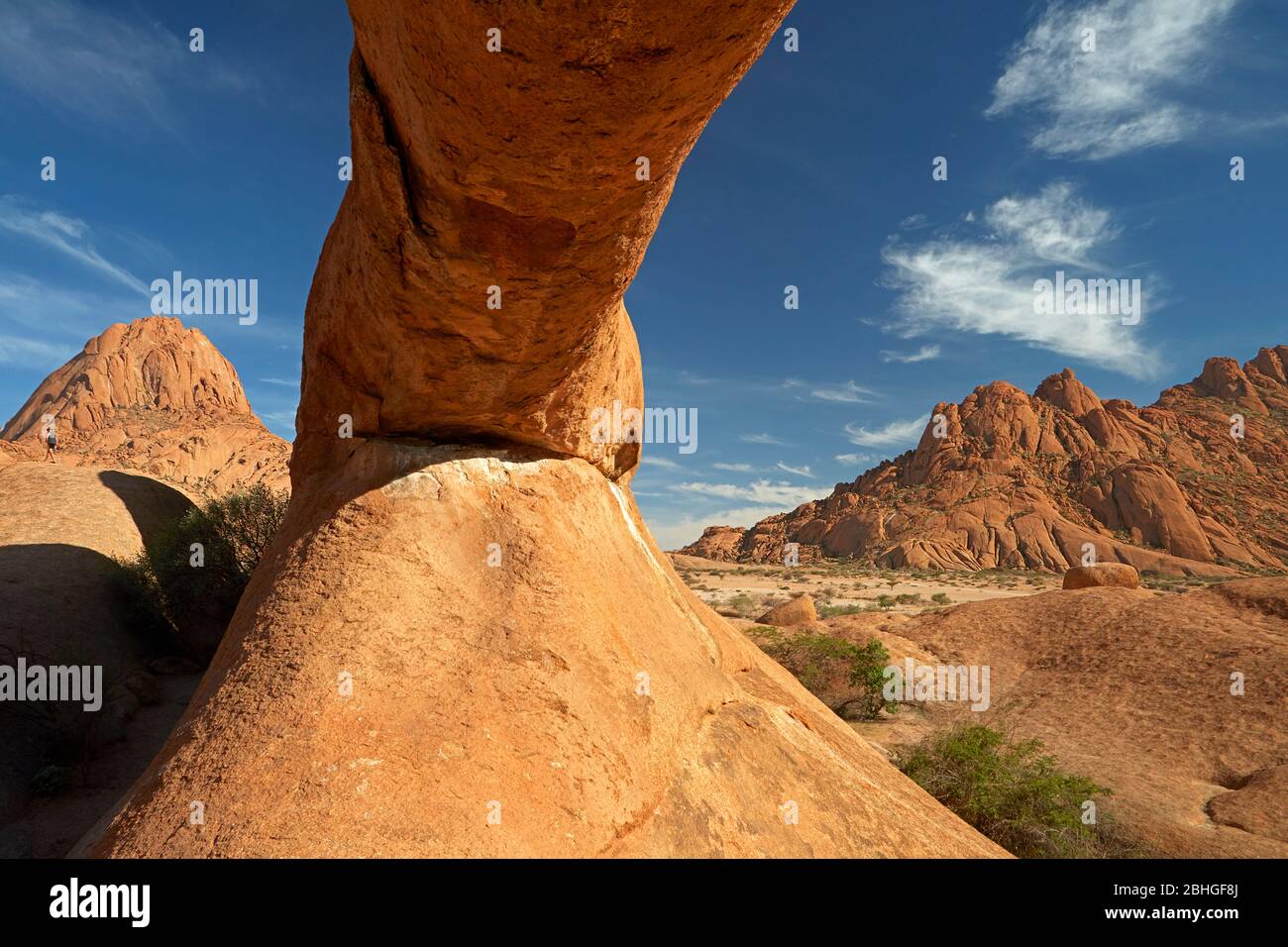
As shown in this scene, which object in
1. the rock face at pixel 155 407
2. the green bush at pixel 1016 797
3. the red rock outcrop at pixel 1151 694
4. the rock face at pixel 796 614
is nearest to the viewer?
the green bush at pixel 1016 797

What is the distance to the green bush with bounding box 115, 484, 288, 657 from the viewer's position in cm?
970

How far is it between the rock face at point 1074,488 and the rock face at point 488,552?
50.3 meters

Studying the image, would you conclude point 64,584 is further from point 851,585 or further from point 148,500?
point 851,585

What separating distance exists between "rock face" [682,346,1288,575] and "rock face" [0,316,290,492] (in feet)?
178

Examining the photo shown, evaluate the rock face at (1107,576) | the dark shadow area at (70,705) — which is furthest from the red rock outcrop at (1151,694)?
the dark shadow area at (70,705)

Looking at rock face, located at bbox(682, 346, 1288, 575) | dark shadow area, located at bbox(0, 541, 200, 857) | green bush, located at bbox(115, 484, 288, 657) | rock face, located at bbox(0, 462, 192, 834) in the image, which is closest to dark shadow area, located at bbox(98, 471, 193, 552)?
rock face, located at bbox(0, 462, 192, 834)

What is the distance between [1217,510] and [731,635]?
66.8 meters

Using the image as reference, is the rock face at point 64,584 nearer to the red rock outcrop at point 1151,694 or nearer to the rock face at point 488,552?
the rock face at point 488,552

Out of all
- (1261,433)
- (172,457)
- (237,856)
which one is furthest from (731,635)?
(1261,433)

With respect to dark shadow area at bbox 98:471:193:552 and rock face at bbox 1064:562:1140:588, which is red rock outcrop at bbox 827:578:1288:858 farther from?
dark shadow area at bbox 98:471:193:552

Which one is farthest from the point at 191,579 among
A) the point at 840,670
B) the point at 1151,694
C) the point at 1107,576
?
the point at 1107,576

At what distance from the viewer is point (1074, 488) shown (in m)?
58.5

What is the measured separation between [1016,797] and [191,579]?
39.4 feet

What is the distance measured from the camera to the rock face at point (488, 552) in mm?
2248
